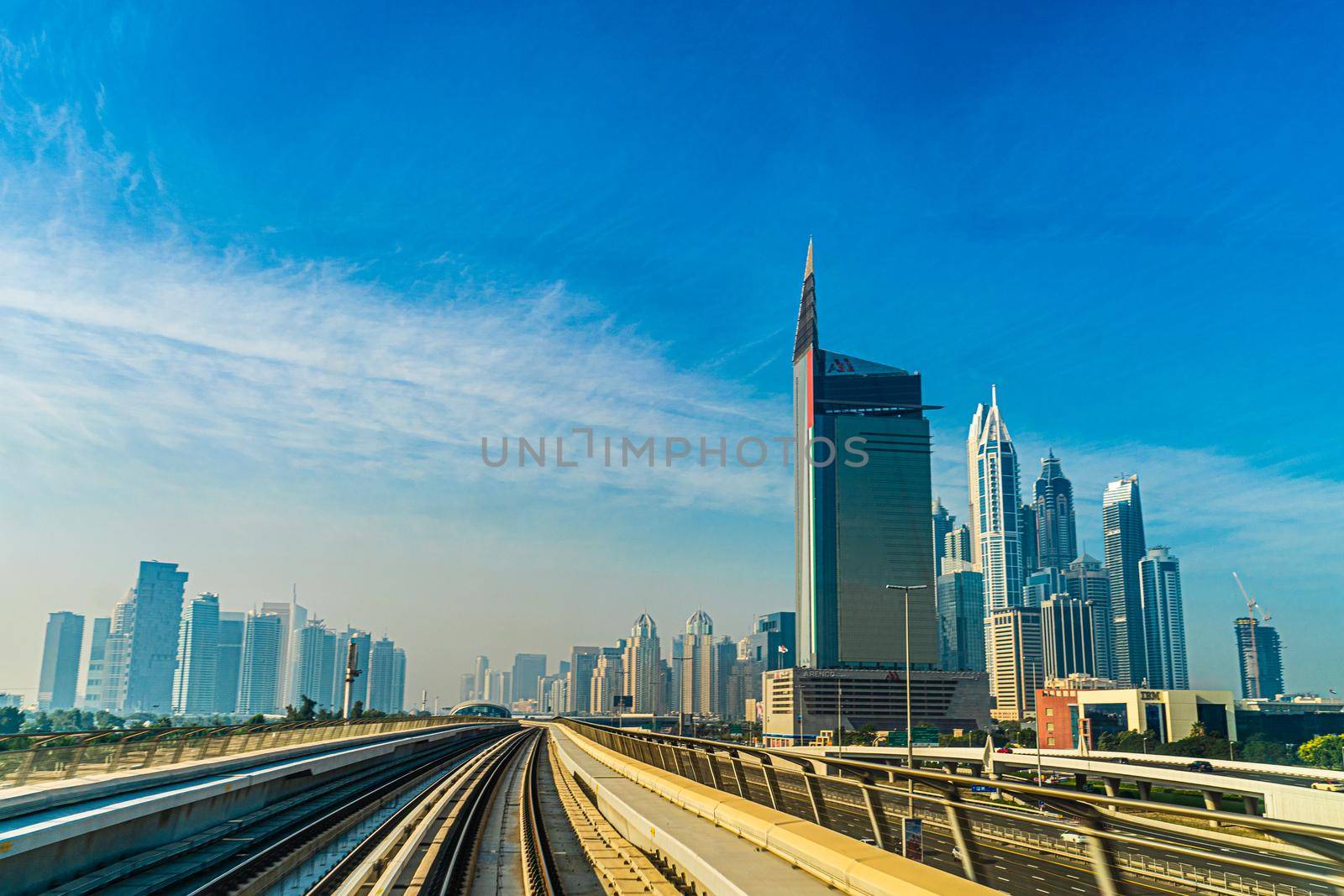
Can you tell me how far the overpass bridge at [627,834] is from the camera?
6082mm

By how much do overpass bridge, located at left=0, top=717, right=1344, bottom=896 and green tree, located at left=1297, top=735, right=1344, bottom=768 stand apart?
10615 centimetres

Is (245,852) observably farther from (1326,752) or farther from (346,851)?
(1326,752)

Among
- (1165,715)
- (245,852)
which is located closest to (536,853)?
(245,852)

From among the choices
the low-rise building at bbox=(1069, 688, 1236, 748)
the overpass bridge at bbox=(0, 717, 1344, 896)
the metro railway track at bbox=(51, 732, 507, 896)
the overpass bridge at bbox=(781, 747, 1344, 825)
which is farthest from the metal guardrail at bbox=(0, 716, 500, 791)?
the low-rise building at bbox=(1069, 688, 1236, 748)

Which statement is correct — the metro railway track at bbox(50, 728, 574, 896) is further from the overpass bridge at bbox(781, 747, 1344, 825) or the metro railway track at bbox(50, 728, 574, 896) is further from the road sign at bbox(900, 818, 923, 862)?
the road sign at bbox(900, 818, 923, 862)

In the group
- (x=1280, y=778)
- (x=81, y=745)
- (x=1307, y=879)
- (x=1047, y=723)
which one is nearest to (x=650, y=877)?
(x=1307, y=879)

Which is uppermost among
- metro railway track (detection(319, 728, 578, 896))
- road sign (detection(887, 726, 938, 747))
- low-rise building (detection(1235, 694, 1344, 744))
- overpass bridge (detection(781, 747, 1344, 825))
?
overpass bridge (detection(781, 747, 1344, 825))

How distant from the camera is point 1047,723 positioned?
146m

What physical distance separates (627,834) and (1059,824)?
14.2 meters

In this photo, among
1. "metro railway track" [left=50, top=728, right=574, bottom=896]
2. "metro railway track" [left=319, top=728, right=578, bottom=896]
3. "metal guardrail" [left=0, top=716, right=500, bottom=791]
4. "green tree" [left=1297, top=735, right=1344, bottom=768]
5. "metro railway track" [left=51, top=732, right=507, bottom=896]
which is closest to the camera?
"metro railway track" [left=51, top=732, right=507, bottom=896]

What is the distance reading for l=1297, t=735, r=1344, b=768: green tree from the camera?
10444cm

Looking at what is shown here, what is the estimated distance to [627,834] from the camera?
62.8ft

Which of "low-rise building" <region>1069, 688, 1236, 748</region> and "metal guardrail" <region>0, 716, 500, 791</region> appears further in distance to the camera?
"low-rise building" <region>1069, 688, 1236, 748</region>

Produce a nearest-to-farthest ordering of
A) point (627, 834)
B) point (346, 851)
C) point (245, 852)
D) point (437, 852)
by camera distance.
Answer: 1. point (245, 852)
2. point (627, 834)
3. point (437, 852)
4. point (346, 851)
